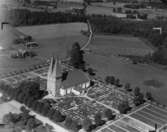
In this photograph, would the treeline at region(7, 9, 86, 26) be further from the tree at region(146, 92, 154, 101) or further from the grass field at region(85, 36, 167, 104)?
the tree at region(146, 92, 154, 101)

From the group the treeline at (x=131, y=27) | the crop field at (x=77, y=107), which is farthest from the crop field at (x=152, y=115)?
the treeline at (x=131, y=27)

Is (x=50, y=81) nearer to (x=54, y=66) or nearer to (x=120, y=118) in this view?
(x=54, y=66)

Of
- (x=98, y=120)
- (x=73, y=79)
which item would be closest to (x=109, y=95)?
(x=73, y=79)

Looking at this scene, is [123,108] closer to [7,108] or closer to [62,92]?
[62,92]

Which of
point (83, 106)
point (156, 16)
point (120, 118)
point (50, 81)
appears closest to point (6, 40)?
point (50, 81)

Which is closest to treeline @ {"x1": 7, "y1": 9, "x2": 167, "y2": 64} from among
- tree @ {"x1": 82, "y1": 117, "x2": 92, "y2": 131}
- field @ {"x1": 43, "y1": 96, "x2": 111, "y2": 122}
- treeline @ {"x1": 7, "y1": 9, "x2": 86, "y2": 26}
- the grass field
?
treeline @ {"x1": 7, "y1": 9, "x2": 86, "y2": 26}
